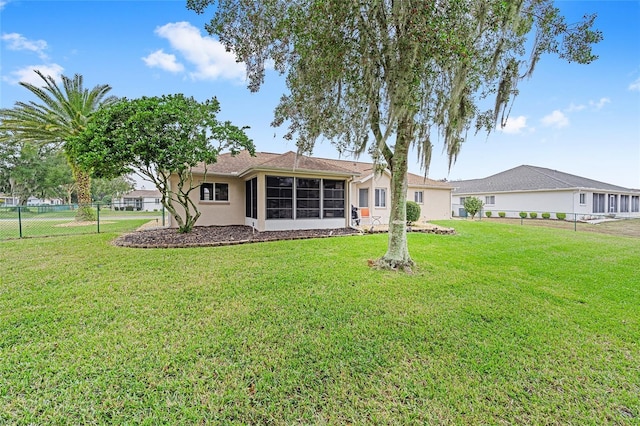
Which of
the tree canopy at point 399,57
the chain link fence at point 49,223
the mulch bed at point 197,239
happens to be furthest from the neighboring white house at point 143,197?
the tree canopy at point 399,57

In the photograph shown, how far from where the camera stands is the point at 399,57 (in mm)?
4945

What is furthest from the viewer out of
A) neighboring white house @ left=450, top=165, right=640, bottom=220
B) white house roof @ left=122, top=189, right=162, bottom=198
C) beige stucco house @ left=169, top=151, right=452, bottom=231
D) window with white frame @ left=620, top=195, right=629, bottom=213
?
white house roof @ left=122, top=189, right=162, bottom=198

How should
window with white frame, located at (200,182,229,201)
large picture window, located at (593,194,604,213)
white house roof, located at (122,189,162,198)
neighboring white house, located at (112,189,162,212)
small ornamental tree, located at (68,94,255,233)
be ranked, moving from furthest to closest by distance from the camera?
white house roof, located at (122,189,162,198)
neighboring white house, located at (112,189,162,212)
large picture window, located at (593,194,604,213)
window with white frame, located at (200,182,229,201)
small ornamental tree, located at (68,94,255,233)

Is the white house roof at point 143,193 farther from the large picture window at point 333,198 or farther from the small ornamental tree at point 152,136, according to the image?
the large picture window at point 333,198

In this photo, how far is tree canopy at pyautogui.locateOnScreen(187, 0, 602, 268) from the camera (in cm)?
465

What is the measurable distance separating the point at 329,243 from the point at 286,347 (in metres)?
5.81

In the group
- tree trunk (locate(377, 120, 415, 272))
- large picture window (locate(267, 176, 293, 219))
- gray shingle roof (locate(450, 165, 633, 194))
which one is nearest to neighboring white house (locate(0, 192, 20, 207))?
large picture window (locate(267, 176, 293, 219))

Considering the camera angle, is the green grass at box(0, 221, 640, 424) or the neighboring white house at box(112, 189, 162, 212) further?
the neighboring white house at box(112, 189, 162, 212)

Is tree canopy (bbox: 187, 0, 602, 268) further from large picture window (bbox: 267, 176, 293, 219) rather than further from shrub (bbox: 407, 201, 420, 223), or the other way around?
shrub (bbox: 407, 201, 420, 223)

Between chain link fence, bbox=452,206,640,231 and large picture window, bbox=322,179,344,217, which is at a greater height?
large picture window, bbox=322,179,344,217

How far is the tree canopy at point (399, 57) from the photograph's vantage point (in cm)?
465

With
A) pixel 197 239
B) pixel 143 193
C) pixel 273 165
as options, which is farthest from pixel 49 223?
pixel 143 193

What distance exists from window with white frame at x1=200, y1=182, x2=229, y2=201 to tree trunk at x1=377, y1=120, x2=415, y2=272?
920 centimetres

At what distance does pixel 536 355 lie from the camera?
3.12 metres
